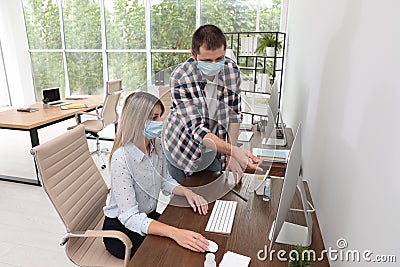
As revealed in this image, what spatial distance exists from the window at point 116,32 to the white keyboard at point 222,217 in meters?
3.78

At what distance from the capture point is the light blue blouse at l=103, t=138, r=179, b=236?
129cm

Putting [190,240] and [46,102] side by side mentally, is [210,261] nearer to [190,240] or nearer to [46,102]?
[190,240]

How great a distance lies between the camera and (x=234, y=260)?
1.03 metres

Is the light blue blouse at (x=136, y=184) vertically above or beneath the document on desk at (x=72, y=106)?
above

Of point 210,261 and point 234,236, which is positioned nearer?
point 210,261

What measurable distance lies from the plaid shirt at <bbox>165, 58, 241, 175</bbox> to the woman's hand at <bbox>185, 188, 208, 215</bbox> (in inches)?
10.2

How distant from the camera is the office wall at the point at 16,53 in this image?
6.34 meters

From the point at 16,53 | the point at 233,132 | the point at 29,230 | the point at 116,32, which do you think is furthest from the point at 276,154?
the point at 16,53

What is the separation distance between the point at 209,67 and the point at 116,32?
4918 mm

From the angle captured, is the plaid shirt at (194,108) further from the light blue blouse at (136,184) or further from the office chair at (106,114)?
A: the office chair at (106,114)

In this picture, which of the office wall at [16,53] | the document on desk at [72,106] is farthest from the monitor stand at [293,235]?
the office wall at [16,53]

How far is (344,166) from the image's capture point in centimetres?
98

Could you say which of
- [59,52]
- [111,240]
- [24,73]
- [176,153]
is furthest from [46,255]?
[24,73]

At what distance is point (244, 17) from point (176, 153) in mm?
3947
